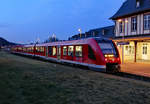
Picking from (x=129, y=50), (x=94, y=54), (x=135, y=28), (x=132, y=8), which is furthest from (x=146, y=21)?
(x=94, y=54)

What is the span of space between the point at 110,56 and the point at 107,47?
2.79 feet

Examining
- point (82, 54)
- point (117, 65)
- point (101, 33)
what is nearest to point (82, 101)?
point (117, 65)

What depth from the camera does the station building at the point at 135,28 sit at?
1828cm

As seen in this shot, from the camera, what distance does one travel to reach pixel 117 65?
11633mm

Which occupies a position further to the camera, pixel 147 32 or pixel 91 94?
pixel 147 32

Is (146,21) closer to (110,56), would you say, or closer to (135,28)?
(135,28)

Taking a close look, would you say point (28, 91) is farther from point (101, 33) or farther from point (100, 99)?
point (101, 33)

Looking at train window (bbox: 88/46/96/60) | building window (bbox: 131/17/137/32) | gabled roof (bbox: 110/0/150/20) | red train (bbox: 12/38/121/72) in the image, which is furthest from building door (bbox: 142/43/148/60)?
train window (bbox: 88/46/96/60)

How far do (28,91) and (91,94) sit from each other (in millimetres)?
2356

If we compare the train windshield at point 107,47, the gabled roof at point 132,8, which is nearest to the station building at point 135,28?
the gabled roof at point 132,8

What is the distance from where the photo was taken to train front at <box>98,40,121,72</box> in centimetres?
1135

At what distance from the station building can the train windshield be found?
Answer: 5.16m

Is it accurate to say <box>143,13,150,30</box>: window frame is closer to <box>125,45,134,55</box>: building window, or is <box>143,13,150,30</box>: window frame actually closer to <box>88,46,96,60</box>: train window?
<box>125,45,134,55</box>: building window

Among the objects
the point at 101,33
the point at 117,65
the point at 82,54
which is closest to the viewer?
the point at 117,65
